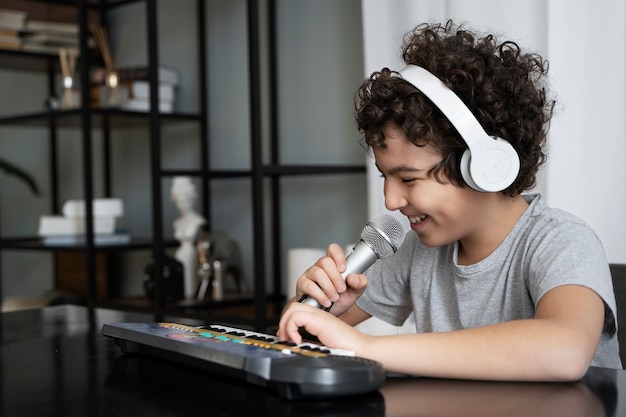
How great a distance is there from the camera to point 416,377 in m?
0.85

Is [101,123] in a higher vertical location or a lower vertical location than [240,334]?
higher

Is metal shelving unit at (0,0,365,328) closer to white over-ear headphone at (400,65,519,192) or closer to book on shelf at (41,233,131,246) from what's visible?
book on shelf at (41,233,131,246)

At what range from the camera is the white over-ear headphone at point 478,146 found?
40.6 inches

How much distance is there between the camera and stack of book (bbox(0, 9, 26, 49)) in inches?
128

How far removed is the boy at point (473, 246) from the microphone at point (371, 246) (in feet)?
0.04

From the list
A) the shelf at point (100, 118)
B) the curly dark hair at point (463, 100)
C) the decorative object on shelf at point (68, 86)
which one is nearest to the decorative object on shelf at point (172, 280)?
the shelf at point (100, 118)

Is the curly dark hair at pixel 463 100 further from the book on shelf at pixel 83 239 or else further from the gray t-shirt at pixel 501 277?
the book on shelf at pixel 83 239

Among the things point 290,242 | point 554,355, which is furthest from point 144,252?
point 554,355

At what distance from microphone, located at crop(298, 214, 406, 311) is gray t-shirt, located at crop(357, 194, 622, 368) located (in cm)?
20

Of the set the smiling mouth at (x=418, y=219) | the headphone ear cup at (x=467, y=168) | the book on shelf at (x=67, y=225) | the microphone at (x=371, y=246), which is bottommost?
the book on shelf at (x=67, y=225)

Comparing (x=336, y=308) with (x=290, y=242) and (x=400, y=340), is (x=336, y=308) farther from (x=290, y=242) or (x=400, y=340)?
(x=290, y=242)

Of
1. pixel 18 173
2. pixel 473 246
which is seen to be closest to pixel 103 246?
pixel 18 173

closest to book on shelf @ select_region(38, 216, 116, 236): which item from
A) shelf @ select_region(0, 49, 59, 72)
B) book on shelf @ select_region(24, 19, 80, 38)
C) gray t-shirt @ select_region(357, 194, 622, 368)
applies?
shelf @ select_region(0, 49, 59, 72)

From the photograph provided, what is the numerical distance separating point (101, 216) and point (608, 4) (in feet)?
6.77
